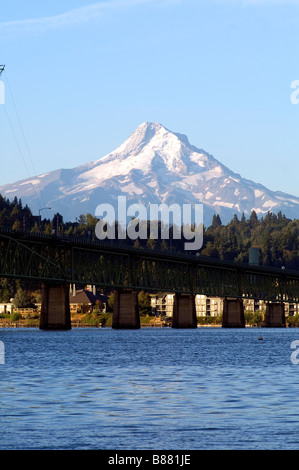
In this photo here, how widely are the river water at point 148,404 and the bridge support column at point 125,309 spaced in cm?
10239

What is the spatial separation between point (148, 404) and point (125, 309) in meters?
143

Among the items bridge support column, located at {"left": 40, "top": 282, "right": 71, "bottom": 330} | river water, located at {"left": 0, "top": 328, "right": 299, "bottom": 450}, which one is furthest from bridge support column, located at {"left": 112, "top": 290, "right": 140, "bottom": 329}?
river water, located at {"left": 0, "top": 328, "right": 299, "bottom": 450}

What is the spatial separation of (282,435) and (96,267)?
14941 centimetres

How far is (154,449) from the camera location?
35625 millimetres

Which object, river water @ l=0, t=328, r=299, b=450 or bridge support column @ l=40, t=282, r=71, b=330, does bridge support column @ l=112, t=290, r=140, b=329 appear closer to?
bridge support column @ l=40, t=282, r=71, b=330

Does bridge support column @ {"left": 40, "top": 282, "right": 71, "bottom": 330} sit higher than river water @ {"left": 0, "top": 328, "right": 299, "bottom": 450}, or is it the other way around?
bridge support column @ {"left": 40, "top": 282, "right": 71, "bottom": 330}

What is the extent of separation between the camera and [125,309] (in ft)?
632

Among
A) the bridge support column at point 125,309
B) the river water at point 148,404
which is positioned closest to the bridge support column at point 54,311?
the bridge support column at point 125,309

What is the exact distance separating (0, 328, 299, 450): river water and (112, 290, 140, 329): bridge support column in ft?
336

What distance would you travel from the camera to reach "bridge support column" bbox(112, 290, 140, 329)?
7554 inches

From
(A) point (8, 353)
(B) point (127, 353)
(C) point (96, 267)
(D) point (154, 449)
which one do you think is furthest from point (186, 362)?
(C) point (96, 267)

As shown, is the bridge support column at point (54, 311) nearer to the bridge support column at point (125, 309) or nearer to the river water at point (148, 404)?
the bridge support column at point (125, 309)

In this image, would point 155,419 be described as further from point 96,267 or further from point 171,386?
point 96,267
